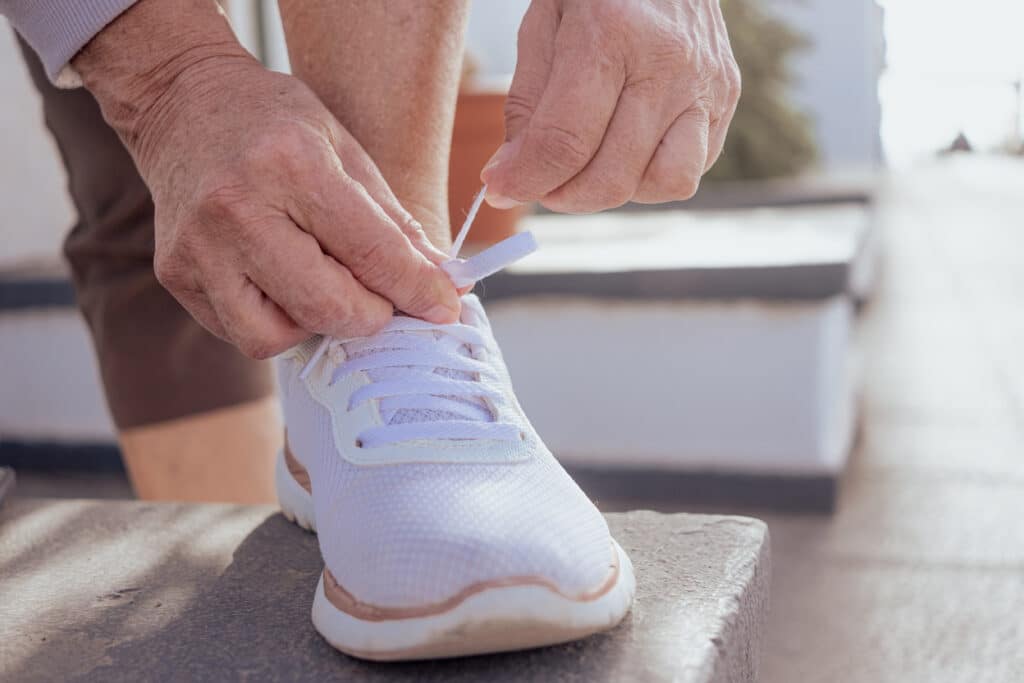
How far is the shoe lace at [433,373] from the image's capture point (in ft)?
2.46

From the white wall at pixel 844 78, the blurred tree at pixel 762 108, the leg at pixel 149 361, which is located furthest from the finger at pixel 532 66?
the white wall at pixel 844 78

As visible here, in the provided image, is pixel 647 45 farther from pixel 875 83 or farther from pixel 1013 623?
pixel 875 83

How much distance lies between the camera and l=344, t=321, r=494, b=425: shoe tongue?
0.76 m

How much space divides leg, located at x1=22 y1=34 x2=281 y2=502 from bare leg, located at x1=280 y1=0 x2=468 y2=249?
408 millimetres

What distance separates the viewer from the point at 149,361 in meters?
1.27

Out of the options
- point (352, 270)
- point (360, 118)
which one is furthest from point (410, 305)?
point (360, 118)

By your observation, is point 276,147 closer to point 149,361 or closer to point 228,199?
point 228,199

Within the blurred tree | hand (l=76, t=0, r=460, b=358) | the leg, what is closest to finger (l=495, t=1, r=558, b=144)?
hand (l=76, t=0, r=460, b=358)

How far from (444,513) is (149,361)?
707 millimetres

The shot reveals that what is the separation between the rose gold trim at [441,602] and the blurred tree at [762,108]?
549cm

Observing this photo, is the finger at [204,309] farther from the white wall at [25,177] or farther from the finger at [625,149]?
the white wall at [25,177]

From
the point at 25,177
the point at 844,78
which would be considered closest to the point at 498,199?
the point at 25,177

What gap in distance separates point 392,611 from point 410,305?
0.23 meters

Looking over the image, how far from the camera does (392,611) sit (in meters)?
0.65
